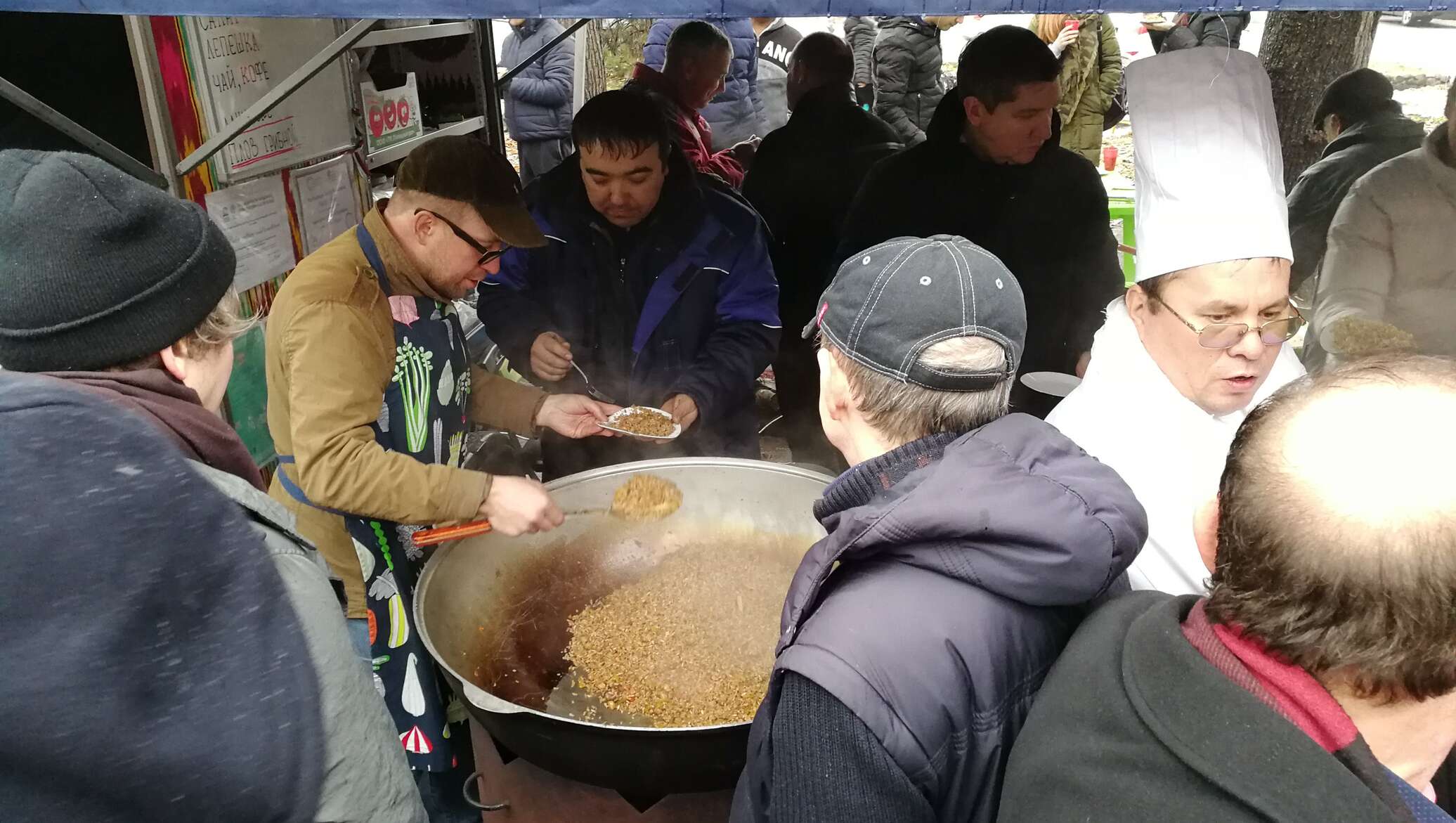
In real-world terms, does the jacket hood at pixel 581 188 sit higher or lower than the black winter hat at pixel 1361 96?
lower

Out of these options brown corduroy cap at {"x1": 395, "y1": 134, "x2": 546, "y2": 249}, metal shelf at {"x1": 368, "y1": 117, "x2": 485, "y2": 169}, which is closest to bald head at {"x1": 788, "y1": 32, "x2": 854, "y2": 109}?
metal shelf at {"x1": 368, "y1": 117, "x2": 485, "y2": 169}

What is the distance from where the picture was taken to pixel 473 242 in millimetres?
2123

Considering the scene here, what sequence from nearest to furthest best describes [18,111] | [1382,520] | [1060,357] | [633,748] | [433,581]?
[1382,520], [633,748], [433,581], [18,111], [1060,357]

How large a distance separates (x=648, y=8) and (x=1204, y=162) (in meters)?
1.19

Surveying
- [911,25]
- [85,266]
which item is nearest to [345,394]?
[85,266]

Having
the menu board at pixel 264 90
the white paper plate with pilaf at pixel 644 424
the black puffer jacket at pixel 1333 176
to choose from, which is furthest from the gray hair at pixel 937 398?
the black puffer jacket at pixel 1333 176

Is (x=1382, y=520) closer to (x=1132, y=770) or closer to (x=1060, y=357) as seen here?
(x=1132, y=770)

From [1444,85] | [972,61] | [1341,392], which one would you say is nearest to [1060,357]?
[972,61]

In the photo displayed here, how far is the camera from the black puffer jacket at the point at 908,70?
22.9ft

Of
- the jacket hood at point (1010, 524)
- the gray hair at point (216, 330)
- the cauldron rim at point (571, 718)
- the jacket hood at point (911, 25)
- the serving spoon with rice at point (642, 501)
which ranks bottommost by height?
the serving spoon with rice at point (642, 501)

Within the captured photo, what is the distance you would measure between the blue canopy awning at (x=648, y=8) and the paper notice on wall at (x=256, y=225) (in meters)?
1.27

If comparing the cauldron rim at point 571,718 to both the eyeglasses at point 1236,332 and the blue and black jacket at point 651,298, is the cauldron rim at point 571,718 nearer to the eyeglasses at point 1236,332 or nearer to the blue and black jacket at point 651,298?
the blue and black jacket at point 651,298

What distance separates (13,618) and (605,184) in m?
2.18

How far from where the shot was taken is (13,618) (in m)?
0.80
